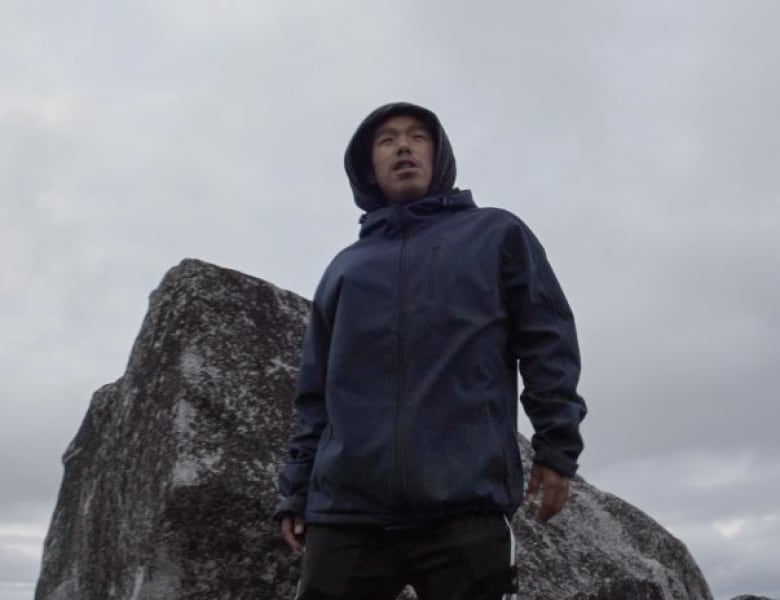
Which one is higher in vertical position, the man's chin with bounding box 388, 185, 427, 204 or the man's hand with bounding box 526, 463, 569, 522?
the man's chin with bounding box 388, 185, 427, 204

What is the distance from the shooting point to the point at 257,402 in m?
4.69

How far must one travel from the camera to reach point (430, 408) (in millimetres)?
3283

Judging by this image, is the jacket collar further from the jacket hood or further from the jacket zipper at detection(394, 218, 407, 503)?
the jacket hood

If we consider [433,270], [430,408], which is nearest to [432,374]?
[430,408]

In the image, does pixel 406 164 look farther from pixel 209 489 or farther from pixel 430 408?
pixel 209 489

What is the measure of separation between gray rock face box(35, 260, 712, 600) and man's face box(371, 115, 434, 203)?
3.76 ft

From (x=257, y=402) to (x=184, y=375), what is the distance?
34 cm

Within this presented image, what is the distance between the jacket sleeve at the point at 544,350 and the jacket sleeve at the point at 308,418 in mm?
700

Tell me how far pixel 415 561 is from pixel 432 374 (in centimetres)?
57

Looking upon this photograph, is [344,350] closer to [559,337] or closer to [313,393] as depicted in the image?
[313,393]

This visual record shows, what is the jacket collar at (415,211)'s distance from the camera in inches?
148

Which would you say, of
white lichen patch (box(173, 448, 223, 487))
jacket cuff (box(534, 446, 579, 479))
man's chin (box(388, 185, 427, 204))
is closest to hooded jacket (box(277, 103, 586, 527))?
jacket cuff (box(534, 446, 579, 479))

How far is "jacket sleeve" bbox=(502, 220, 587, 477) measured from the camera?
3.37 metres

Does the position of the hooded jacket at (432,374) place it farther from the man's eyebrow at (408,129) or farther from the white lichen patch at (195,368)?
the white lichen patch at (195,368)
